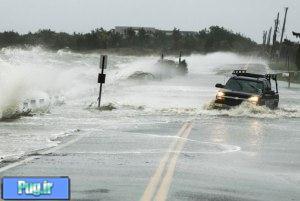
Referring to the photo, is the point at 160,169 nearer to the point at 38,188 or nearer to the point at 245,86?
the point at 38,188

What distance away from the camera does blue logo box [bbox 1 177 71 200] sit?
19.3ft

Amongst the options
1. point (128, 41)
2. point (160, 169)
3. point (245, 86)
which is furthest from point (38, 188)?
point (128, 41)

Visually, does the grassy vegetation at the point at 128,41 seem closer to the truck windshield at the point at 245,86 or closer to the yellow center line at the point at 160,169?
the truck windshield at the point at 245,86

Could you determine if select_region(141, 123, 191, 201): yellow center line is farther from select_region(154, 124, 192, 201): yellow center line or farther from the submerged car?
the submerged car

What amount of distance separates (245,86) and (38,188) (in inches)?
798

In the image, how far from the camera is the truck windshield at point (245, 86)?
25469 mm

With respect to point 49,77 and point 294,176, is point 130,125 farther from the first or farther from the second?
point 49,77

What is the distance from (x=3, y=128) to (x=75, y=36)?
148386 mm

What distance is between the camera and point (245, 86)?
25.6m

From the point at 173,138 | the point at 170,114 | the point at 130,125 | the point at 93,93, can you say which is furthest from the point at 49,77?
the point at 173,138

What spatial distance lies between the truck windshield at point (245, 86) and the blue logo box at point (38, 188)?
19.7 meters

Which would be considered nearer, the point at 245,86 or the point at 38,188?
the point at 38,188

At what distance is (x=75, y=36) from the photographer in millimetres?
165375

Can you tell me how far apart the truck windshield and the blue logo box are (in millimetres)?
19674
